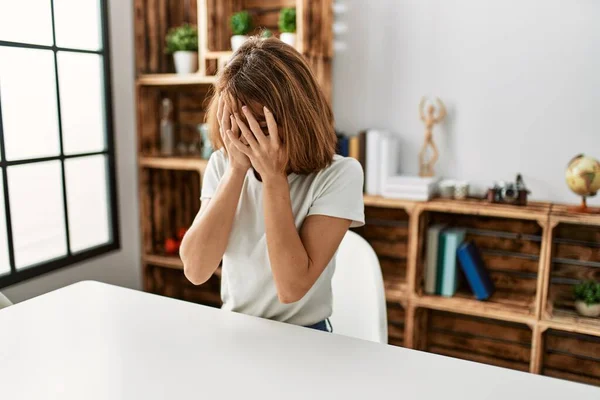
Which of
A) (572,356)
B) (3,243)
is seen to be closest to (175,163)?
(3,243)

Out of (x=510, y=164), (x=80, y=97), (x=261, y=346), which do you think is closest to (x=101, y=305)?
(x=261, y=346)

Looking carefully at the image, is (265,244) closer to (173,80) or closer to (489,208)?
(489,208)

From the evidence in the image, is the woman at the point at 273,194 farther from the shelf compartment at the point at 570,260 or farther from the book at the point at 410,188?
the shelf compartment at the point at 570,260

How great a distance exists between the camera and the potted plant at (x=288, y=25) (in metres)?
2.37

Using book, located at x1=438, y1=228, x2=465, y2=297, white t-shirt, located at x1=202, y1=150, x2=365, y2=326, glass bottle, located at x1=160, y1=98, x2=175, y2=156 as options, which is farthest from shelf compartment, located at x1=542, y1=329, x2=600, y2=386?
glass bottle, located at x1=160, y1=98, x2=175, y2=156

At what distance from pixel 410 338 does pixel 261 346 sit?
54.9 inches

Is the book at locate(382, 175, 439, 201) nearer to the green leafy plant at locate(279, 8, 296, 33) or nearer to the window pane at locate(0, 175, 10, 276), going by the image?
the green leafy plant at locate(279, 8, 296, 33)

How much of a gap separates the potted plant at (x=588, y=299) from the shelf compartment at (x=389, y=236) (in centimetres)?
75

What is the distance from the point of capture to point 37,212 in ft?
7.53

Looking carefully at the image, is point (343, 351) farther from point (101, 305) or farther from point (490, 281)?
point (490, 281)

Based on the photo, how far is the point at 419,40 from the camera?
2.41m

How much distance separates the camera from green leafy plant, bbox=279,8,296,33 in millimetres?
2385

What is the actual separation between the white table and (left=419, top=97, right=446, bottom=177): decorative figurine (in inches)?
57.2

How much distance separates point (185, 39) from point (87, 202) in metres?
0.92
